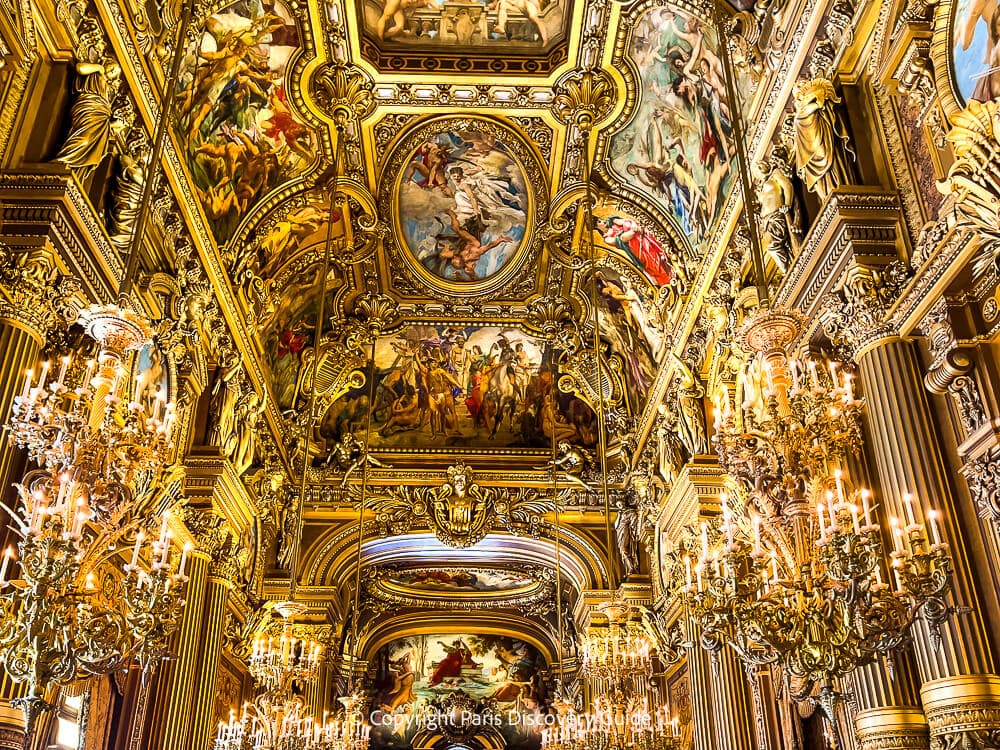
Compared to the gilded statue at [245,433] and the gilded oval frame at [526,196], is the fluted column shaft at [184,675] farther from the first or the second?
the gilded oval frame at [526,196]

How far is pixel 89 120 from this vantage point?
761cm

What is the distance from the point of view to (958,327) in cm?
609

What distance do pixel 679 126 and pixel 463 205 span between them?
4.33 m

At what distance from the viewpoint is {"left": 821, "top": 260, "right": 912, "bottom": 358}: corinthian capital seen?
264 inches

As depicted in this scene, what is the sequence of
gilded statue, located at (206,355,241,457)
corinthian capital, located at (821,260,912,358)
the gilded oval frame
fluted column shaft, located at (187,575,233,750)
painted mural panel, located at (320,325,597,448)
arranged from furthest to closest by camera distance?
painted mural panel, located at (320,325,597,448)
the gilded oval frame
gilded statue, located at (206,355,241,457)
fluted column shaft, located at (187,575,233,750)
corinthian capital, located at (821,260,912,358)

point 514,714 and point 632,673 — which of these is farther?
point 514,714

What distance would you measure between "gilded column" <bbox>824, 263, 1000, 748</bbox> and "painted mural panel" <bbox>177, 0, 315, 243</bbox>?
24.6ft

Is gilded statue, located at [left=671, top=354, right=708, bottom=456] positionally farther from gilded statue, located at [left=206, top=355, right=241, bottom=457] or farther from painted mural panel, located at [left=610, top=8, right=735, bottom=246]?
gilded statue, located at [left=206, top=355, right=241, bottom=457]

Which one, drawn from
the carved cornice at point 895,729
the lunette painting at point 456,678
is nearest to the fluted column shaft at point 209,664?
the carved cornice at point 895,729

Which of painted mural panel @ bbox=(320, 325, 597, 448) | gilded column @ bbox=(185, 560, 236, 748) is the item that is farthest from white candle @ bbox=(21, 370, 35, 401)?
painted mural panel @ bbox=(320, 325, 597, 448)

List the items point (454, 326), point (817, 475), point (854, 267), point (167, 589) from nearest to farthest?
point (817, 475) → point (167, 589) → point (854, 267) → point (454, 326)

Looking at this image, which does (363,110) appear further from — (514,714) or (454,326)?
A: (514,714)

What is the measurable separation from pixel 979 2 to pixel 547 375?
12.7 meters

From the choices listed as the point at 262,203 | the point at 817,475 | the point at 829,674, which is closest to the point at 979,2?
the point at 817,475
